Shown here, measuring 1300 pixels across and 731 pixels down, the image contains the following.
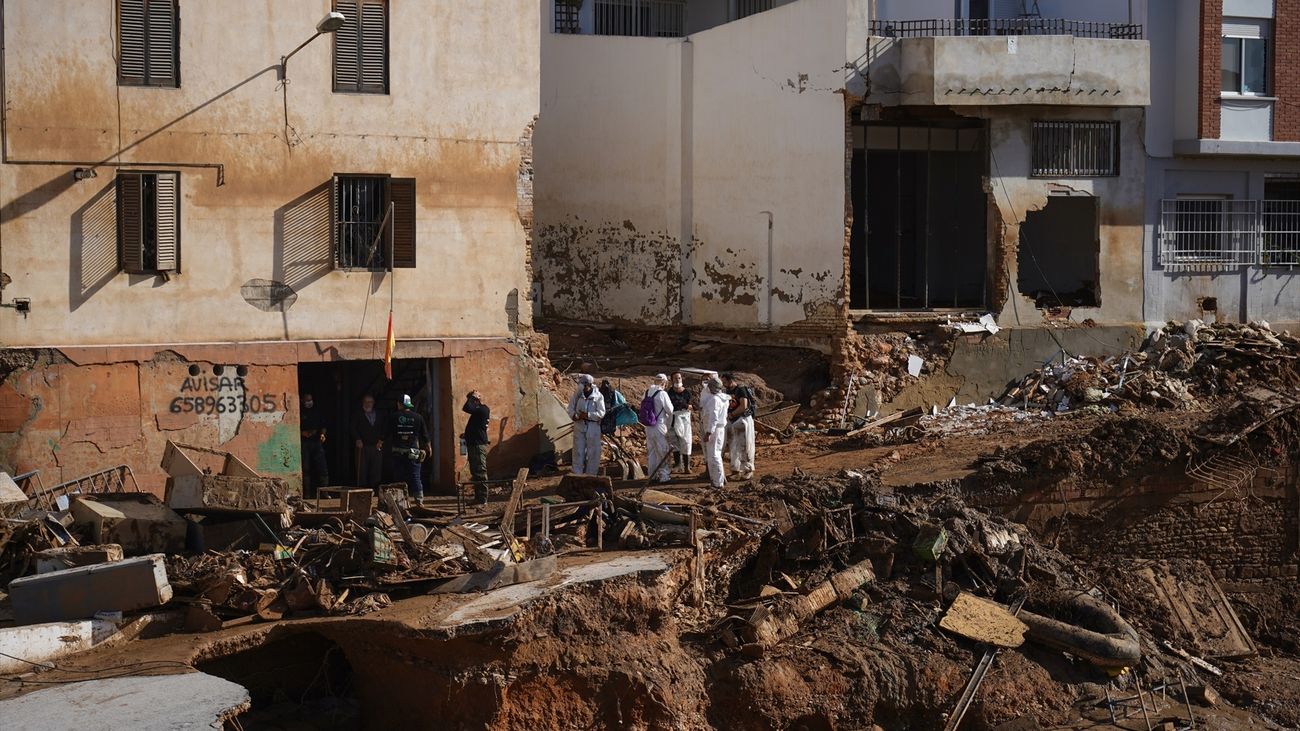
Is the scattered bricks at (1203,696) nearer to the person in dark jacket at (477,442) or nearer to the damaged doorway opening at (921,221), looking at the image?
the person in dark jacket at (477,442)

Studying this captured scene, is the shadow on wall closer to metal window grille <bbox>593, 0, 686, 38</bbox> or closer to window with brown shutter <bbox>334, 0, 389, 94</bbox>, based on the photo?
window with brown shutter <bbox>334, 0, 389, 94</bbox>

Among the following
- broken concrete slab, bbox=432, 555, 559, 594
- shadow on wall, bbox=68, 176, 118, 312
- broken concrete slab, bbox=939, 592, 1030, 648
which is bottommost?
broken concrete slab, bbox=939, 592, 1030, 648

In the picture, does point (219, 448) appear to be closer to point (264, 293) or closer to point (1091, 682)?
point (264, 293)

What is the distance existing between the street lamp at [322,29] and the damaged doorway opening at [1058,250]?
13616 mm

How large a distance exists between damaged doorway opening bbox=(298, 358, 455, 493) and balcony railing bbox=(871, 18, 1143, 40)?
31.0ft

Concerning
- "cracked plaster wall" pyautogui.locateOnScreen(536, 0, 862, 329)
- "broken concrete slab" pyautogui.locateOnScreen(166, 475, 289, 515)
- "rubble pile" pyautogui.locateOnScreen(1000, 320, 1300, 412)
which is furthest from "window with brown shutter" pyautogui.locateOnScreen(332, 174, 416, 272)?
"rubble pile" pyautogui.locateOnScreen(1000, 320, 1300, 412)

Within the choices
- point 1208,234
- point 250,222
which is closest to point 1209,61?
point 1208,234

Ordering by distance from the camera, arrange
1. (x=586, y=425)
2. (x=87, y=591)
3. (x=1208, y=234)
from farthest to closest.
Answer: (x=1208, y=234) < (x=586, y=425) < (x=87, y=591)

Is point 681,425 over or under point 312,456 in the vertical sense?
over

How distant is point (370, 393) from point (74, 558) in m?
6.66

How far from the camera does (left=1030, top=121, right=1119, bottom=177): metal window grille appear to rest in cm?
2488

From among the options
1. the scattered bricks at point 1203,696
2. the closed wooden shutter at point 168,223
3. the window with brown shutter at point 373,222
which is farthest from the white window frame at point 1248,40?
the closed wooden shutter at point 168,223

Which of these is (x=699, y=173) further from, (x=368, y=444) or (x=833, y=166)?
(x=368, y=444)

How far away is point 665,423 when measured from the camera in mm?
20078
